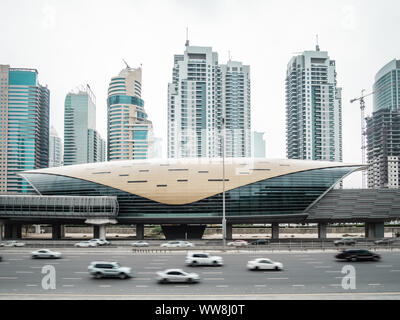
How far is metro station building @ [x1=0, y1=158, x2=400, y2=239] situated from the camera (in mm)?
51281

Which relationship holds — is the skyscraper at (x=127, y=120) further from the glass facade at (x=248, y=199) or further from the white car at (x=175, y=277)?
the white car at (x=175, y=277)

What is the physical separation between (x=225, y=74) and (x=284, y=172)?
7710cm

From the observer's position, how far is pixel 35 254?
23969mm

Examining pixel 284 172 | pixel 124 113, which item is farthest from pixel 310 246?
pixel 124 113

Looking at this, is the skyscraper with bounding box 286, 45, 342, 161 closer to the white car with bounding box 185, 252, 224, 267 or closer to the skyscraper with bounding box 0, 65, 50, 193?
the skyscraper with bounding box 0, 65, 50, 193

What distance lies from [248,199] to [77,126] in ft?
479

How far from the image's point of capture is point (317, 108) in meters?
130

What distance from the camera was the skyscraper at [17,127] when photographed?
30219 mm

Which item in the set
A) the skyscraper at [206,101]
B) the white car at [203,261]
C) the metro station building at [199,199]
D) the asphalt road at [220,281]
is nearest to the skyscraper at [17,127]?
the metro station building at [199,199]

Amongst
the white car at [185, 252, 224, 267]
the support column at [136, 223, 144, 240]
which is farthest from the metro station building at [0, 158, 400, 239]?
the white car at [185, 252, 224, 267]

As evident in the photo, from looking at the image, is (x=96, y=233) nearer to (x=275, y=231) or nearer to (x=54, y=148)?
(x=275, y=231)

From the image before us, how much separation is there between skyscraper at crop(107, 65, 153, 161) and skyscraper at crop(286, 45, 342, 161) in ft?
219

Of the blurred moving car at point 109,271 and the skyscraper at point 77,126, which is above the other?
the skyscraper at point 77,126

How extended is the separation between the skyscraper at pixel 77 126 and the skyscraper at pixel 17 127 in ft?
216
